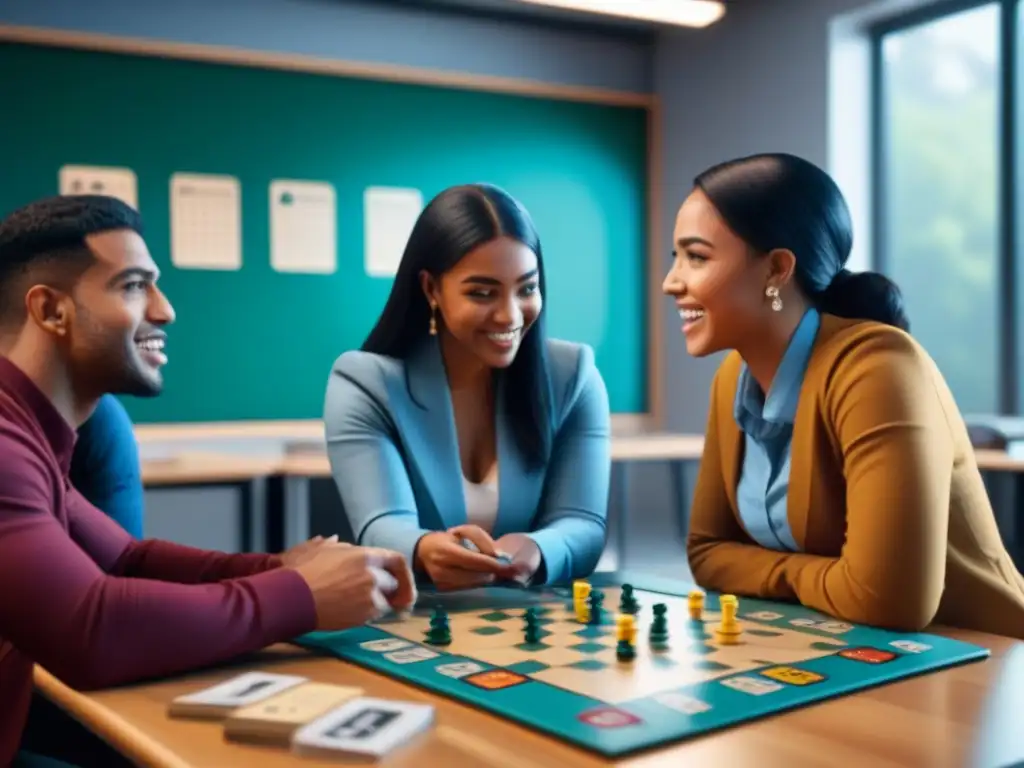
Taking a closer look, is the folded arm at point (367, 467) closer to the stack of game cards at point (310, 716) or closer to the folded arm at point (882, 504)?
the folded arm at point (882, 504)

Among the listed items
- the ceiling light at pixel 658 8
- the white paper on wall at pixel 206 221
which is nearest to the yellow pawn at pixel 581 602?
the ceiling light at pixel 658 8

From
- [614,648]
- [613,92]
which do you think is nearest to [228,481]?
[614,648]

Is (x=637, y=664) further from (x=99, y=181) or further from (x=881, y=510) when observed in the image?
(x=99, y=181)

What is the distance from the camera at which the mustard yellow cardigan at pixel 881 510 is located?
4.87ft

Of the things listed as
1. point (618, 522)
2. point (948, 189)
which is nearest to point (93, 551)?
point (618, 522)

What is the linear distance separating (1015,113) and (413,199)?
9.27ft

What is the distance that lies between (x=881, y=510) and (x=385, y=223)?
415 centimetres

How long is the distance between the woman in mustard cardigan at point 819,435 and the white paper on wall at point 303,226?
3.58 m

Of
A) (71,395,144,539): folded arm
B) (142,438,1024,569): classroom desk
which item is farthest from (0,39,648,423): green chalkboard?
(71,395,144,539): folded arm

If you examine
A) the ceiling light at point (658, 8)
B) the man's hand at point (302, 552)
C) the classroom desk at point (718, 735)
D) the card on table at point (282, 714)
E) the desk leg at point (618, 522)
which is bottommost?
the desk leg at point (618, 522)

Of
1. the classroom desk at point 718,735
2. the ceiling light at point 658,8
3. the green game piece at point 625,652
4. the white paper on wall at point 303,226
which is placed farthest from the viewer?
the white paper on wall at point 303,226

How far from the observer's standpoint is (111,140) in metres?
4.80

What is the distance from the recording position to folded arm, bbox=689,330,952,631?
1464 mm

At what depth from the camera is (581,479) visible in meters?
2.07
